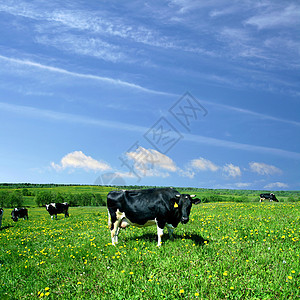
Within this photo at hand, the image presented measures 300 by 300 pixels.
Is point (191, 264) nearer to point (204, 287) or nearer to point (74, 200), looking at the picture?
point (204, 287)

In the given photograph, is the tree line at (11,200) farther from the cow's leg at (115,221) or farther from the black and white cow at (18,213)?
the cow's leg at (115,221)

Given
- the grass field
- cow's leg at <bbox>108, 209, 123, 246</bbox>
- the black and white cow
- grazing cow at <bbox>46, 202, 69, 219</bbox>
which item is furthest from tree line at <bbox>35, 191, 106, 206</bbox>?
cow's leg at <bbox>108, 209, 123, 246</bbox>

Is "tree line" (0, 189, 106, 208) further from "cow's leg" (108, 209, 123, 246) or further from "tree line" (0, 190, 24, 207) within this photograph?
"cow's leg" (108, 209, 123, 246)

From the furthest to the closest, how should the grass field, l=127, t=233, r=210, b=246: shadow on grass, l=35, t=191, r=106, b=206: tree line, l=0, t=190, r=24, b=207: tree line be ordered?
l=35, t=191, r=106, b=206: tree line → l=0, t=190, r=24, b=207: tree line → l=127, t=233, r=210, b=246: shadow on grass → the grass field

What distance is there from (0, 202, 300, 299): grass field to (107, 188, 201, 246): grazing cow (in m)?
0.73

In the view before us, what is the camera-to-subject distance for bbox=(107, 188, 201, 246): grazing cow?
431 inches

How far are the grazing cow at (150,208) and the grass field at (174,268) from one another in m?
0.73

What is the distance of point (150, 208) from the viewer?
11547mm

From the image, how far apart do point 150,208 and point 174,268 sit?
3.77 metres

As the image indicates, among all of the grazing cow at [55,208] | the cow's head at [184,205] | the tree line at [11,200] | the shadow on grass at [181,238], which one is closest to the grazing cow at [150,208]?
the cow's head at [184,205]

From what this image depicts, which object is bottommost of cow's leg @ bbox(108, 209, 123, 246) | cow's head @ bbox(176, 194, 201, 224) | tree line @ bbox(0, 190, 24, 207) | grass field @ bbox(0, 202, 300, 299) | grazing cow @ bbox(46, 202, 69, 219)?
tree line @ bbox(0, 190, 24, 207)

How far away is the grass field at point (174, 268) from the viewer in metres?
6.83

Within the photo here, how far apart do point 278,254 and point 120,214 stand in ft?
20.6

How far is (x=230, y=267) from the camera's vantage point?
7906 mm
